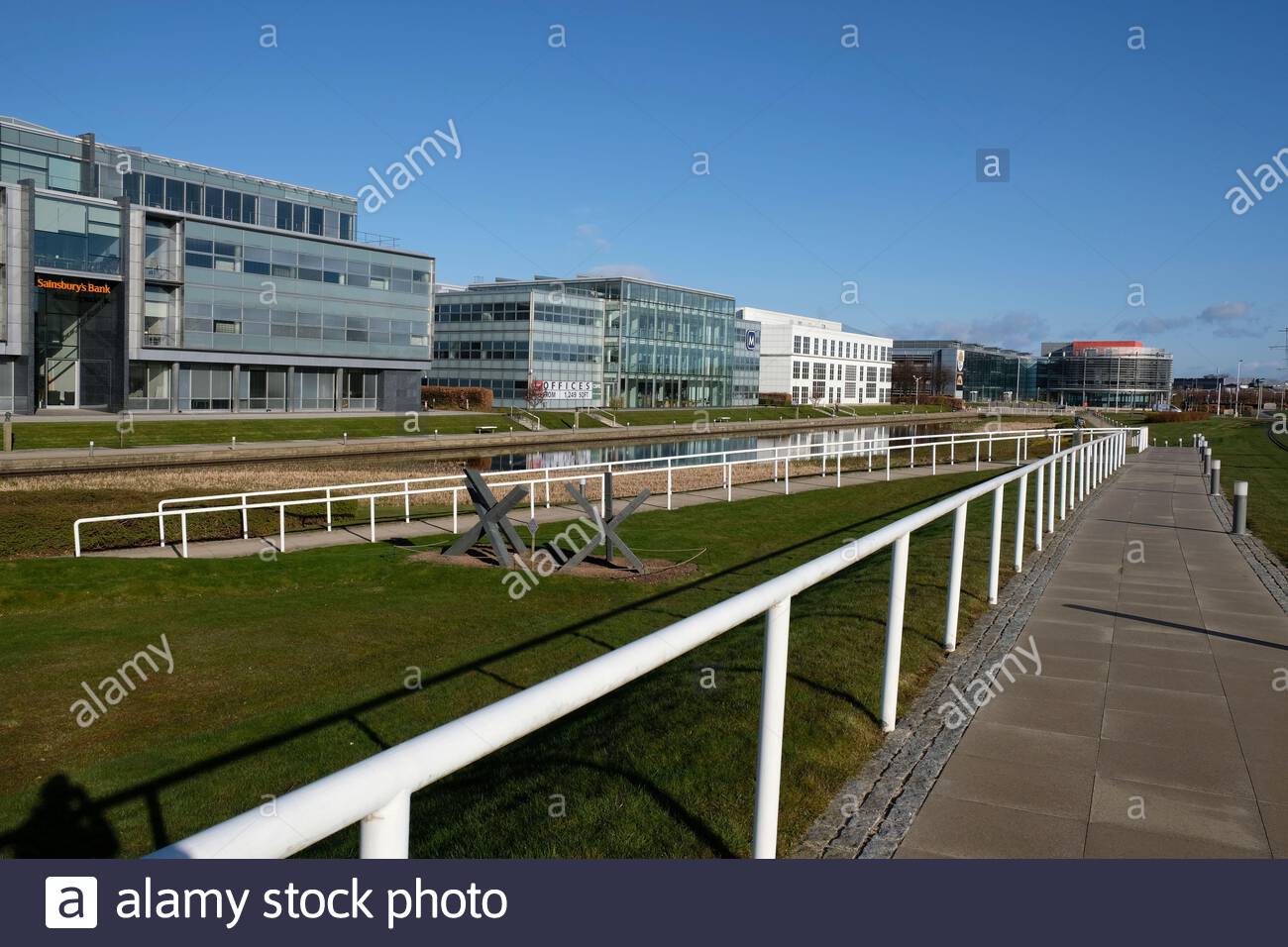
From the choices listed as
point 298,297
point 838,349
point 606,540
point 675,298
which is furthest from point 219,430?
point 838,349

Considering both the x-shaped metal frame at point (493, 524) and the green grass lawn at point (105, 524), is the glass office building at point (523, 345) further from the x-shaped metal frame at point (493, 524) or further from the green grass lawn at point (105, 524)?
the x-shaped metal frame at point (493, 524)

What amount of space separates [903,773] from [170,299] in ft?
174

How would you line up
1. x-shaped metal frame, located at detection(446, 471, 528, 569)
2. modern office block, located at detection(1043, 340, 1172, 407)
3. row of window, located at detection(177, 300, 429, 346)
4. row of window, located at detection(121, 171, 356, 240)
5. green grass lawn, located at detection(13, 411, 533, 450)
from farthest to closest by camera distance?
1. modern office block, located at detection(1043, 340, 1172, 407)
2. row of window, located at detection(121, 171, 356, 240)
3. row of window, located at detection(177, 300, 429, 346)
4. green grass lawn, located at detection(13, 411, 533, 450)
5. x-shaped metal frame, located at detection(446, 471, 528, 569)

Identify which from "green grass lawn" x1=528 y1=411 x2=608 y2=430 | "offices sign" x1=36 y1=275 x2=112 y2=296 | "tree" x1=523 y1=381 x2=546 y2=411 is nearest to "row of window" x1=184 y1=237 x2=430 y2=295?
"offices sign" x1=36 y1=275 x2=112 y2=296

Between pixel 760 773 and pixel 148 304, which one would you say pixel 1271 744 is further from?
pixel 148 304

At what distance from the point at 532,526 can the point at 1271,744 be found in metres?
12.5

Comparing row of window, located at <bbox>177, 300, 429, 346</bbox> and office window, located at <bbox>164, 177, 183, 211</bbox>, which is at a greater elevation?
office window, located at <bbox>164, 177, 183, 211</bbox>

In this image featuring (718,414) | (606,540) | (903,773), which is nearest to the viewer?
(903,773)

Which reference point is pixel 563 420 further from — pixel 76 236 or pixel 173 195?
pixel 76 236

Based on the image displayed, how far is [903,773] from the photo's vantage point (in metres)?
4.42

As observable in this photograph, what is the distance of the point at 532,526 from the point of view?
16344 millimetres

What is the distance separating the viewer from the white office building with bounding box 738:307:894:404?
10888 centimetres

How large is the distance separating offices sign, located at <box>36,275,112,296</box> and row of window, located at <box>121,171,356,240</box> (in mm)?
7802

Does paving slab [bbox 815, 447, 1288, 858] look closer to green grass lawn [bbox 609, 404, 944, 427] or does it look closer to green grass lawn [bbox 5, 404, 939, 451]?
green grass lawn [bbox 5, 404, 939, 451]
